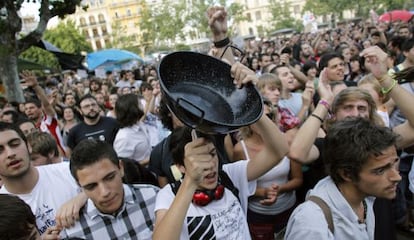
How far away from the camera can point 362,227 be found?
1940mm

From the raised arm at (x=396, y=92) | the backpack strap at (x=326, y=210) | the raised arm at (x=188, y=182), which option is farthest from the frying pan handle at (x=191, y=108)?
the raised arm at (x=396, y=92)

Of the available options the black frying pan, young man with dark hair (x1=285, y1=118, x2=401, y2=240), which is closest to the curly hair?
young man with dark hair (x1=285, y1=118, x2=401, y2=240)

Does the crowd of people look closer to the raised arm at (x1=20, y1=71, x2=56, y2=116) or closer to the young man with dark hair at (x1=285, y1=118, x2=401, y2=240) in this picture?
the young man with dark hair at (x1=285, y1=118, x2=401, y2=240)

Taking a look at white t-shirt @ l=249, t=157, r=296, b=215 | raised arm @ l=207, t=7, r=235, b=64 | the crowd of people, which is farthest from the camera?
white t-shirt @ l=249, t=157, r=296, b=215

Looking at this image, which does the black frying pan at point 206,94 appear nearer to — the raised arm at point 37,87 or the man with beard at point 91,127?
the man with beard at point 91,127

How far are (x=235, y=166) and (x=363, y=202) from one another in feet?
2.41

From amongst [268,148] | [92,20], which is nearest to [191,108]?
[268,148]

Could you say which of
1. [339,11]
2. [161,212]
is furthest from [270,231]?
[339,11]

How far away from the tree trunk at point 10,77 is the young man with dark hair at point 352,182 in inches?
391

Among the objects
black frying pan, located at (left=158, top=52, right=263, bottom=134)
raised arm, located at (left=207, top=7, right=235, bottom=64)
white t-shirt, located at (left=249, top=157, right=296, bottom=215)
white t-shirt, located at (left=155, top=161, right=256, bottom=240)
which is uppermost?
raised arm, located at (left=207, top=7, right=235, bottom=64)

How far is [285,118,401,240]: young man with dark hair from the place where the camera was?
72.3 inches

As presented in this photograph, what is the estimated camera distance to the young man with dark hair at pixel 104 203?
7.16ft

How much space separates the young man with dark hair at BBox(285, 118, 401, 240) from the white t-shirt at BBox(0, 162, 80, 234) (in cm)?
150

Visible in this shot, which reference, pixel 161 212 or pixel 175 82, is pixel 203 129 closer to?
pixel 175 82
